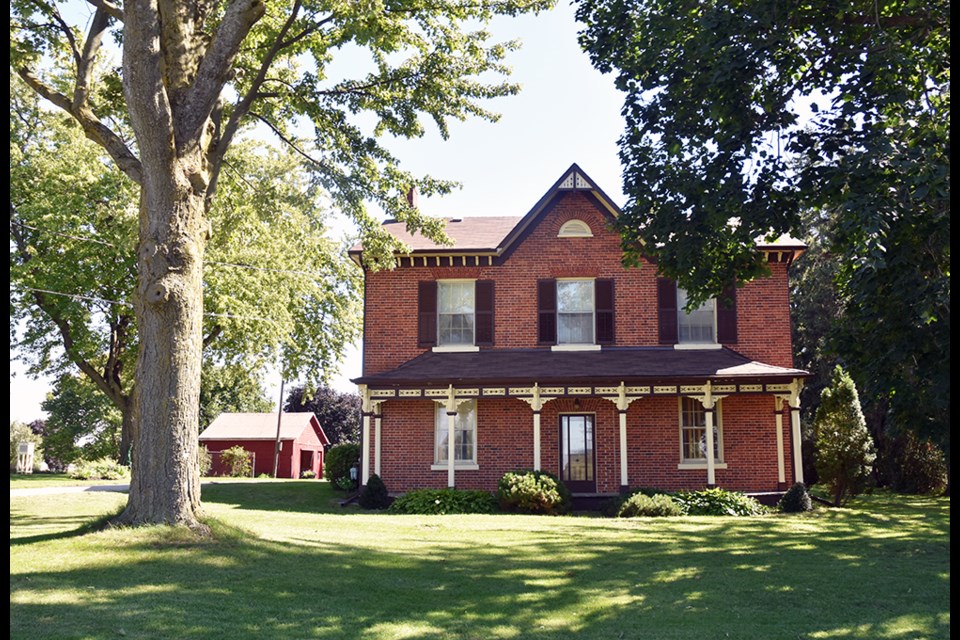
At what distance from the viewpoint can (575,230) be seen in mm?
23969

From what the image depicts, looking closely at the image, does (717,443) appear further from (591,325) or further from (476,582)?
(476,582)

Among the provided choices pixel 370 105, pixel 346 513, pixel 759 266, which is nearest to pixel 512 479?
pixel 346 513

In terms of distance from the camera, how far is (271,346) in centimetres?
3144

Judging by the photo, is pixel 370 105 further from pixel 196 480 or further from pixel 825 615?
pixel 825 615

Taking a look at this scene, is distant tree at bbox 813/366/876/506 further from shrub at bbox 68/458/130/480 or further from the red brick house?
shrub at bbox 68/458/130/480

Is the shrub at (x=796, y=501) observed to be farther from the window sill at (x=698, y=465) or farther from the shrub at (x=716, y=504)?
the window sill at (x=698, y=465)

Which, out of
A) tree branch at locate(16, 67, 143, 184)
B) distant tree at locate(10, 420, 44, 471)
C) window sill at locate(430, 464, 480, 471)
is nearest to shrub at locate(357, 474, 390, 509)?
window sill at locate(430, 464, 480, 471)

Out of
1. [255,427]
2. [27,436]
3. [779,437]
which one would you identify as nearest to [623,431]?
[779,437]

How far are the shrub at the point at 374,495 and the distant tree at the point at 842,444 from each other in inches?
448

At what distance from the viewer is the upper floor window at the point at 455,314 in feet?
77.8

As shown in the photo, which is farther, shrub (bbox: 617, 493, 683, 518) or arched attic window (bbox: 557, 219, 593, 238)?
arched attic window (bbox: 557, 219, 593, 238)

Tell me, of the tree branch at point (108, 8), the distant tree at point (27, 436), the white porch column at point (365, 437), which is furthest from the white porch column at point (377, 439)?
the distant tree at point (27, 436)

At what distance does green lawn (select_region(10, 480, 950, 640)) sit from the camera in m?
8.00

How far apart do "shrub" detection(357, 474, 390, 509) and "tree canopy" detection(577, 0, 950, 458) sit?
10.0 meters
